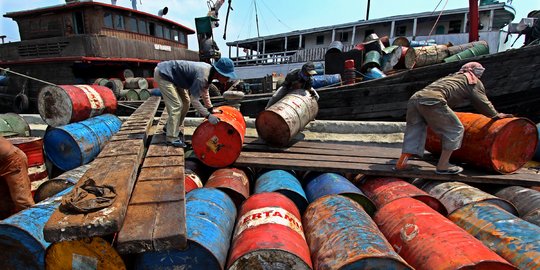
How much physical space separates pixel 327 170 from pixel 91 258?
3.09 metres

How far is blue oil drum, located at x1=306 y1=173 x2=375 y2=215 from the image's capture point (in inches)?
134

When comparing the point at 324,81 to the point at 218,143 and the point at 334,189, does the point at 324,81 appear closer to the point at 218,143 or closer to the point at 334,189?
the point at 218,143

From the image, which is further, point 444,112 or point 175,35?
point 175,35

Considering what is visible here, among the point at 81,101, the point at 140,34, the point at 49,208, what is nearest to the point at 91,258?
the point at 49,208

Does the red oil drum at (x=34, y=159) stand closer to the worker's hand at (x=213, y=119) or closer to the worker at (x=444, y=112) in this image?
the worker's hand at (x=213, y=119)

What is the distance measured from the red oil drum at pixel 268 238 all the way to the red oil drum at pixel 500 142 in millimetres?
2884

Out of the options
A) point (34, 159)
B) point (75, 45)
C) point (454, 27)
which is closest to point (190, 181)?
point (34, 159)

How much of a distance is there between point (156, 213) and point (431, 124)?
3586 mm

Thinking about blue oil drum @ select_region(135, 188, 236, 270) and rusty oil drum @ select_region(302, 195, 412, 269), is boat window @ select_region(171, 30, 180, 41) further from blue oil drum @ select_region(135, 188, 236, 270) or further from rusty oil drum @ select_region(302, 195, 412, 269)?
rusty oil drum @ select_region(302, 195, 412, 269)

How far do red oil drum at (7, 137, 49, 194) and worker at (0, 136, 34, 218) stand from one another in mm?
1078

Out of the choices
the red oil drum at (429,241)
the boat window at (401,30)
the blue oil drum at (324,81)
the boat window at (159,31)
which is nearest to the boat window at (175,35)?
the boat window at (159,31)

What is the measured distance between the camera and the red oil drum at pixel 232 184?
3553 mm

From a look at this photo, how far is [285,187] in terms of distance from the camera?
11.6 ft

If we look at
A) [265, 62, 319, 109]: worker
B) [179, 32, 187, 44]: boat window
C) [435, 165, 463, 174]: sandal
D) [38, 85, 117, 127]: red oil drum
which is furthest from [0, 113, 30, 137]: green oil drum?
[179, 32, 187, 44]: boat window
